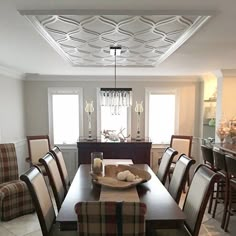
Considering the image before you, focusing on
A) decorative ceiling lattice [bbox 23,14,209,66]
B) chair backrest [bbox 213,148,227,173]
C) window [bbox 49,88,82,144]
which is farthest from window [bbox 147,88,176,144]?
decorative ceiling lattice [bbox 23,14,209,66]

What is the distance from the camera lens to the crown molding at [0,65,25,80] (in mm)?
4134

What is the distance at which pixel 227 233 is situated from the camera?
3105mm

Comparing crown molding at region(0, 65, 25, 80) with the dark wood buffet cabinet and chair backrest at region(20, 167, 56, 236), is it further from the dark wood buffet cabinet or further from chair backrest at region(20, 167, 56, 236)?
chair backrest at region(20, 167, 56, 236)

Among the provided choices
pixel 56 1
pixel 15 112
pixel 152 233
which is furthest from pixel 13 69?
pixel 152 233

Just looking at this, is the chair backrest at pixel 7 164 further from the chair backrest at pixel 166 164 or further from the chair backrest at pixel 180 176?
the chair backrest at pixel 180 176

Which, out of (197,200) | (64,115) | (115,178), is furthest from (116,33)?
(64,115)

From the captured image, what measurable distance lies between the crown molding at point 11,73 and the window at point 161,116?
2.79 metres

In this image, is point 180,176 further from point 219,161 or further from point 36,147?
point 36,147

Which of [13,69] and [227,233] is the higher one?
[13,69]

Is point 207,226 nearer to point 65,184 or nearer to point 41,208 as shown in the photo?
point 65,184

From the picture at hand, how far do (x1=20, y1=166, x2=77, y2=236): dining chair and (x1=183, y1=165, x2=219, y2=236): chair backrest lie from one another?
1.02 m

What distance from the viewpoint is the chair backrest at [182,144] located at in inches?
196

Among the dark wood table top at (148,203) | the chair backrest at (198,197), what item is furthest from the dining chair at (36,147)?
the chair backrest at (198,197)

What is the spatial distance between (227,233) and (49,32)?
3.18 m
